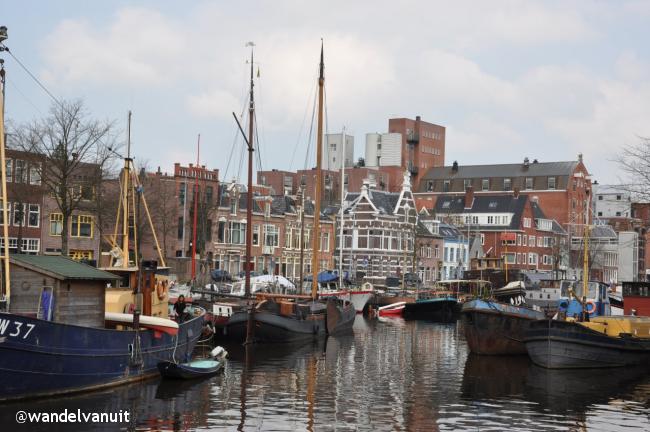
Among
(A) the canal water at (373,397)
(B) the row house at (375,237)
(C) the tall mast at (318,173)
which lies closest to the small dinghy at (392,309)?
(B) the row house at (375,237)

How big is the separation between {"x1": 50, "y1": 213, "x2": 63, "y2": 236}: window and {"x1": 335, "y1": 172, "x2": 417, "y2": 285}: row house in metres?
38.7

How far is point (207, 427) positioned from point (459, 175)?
487 feet

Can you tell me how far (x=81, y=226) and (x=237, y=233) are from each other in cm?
2014

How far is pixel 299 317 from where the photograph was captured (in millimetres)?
57312

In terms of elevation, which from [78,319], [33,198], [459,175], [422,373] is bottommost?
[422,373]

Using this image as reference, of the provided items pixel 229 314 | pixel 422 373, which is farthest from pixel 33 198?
pixel 422 373

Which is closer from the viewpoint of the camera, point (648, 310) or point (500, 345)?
point (500, 345)

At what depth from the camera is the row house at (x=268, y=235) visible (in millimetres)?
100250

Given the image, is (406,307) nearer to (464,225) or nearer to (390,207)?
(390,207)

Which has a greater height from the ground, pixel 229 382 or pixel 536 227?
pixel 536 227

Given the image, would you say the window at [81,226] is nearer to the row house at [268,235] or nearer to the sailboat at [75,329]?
the row house at [268,235]

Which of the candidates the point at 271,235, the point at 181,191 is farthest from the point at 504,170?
the point at 181,191

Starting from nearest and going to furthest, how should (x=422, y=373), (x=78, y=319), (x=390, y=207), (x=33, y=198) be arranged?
(x=78, y=319), (x=422, y=373), (x=33, y=198), (x=390, y=207)

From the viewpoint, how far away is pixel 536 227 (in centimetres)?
14700
